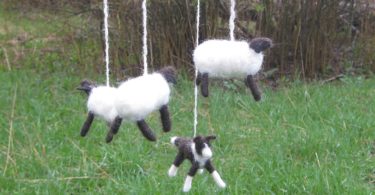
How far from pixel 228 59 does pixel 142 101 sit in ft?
0.61

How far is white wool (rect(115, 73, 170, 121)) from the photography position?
113 centimetres

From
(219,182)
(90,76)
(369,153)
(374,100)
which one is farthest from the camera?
(90,76)

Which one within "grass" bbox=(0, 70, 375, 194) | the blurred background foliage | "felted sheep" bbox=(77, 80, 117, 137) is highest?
"felted sheep" bbox=(77, 80, 117, 137)

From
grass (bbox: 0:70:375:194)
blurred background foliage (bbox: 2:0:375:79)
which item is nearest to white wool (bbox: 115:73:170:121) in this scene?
grass (bbox: 0:70:375:194)

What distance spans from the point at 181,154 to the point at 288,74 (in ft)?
10.3

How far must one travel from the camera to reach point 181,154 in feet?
4.08

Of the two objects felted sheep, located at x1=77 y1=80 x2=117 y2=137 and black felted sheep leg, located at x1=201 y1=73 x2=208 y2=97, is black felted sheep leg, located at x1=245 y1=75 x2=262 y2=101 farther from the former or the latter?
felted sheep, located at x1=77 y1=80 x2=117 y2=137

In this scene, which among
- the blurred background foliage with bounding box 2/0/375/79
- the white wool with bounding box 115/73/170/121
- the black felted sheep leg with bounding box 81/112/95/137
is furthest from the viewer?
the blurred background foliage with bounding box 2/0/375/79

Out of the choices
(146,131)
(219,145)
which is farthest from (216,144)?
(146,131)

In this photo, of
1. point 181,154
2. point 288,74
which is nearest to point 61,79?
point 288,74

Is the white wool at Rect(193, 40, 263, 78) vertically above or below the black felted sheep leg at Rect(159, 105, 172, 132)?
above

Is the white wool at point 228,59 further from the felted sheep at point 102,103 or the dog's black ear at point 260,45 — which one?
the felted sheep at point 102,103

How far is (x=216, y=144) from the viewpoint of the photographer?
2.99m

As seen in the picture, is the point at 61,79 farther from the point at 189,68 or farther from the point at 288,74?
the point at 288,74
